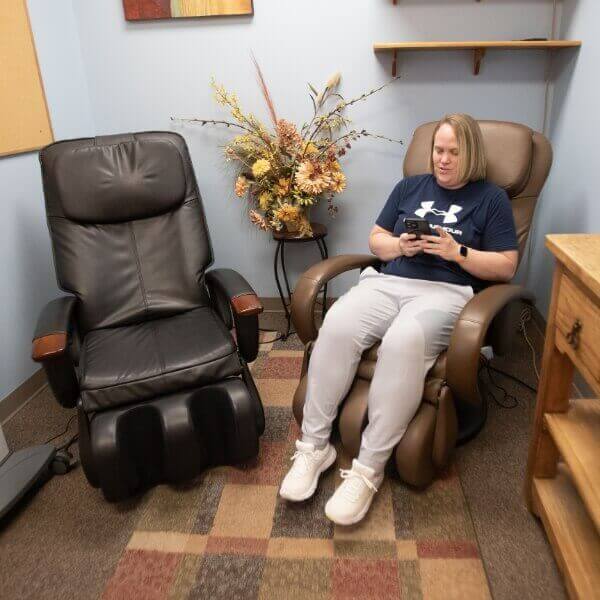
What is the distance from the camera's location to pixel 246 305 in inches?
58.5

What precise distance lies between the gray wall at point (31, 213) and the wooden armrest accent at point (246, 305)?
0.96m

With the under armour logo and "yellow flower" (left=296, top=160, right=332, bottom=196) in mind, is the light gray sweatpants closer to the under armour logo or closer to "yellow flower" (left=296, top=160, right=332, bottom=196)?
the under armour logo

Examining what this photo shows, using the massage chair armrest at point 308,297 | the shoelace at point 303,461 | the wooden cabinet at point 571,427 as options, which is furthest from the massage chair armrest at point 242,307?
the wooden cabinet at point 571,427

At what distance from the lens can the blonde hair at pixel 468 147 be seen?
150 centimetres

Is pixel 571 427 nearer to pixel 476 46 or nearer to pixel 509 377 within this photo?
pixel 509 377

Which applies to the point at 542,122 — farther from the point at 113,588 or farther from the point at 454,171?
the point at 113,588

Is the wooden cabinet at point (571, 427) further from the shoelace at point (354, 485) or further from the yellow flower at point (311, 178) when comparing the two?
the yellow flower at point (311, 178)

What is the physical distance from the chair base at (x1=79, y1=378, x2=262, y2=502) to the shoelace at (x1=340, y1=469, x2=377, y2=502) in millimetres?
317

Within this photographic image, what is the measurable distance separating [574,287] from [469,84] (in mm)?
1437

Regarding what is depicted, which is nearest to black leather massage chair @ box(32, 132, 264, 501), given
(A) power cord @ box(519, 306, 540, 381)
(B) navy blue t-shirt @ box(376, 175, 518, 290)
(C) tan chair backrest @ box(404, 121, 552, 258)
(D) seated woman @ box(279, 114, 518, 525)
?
(D) seated woman @ box(279, 114, 518, 525)

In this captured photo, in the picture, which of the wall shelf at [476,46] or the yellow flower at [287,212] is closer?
the wall shelf at [476,46]

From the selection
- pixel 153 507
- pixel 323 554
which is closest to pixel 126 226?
pixel 153 507

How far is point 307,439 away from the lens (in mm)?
1443

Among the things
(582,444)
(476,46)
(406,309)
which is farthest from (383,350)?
(476,46)
